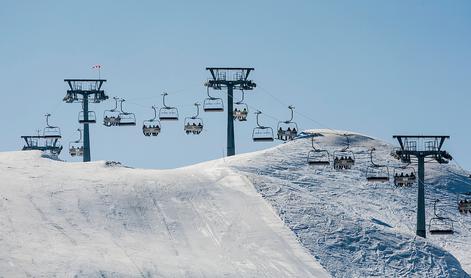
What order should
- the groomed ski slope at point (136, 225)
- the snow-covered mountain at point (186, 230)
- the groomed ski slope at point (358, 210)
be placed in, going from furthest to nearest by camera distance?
the groomed ski slope at point (358, 210) → the snow-covered mountain at point (186, 230) → the groomed ski slope at point (136, 225)

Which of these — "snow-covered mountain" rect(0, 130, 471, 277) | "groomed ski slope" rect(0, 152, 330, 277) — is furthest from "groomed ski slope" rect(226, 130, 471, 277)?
"groomed ski slope" rect(0, 152, 330, 277)

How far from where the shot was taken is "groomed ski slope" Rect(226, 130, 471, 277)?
67500mm

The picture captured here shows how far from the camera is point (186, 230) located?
6800 centimetres

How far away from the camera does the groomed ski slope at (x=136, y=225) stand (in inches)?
2301

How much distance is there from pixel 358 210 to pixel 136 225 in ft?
68.1

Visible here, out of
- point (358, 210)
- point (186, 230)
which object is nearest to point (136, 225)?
point (186, 230)

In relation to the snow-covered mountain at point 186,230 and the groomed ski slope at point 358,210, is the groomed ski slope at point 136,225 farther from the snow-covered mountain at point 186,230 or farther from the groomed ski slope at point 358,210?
the groomed ski slope at point 358,210

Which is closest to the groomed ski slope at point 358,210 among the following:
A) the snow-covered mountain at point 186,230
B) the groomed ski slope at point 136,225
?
the snow-covered mountain at point 186,230

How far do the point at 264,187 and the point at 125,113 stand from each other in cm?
1062

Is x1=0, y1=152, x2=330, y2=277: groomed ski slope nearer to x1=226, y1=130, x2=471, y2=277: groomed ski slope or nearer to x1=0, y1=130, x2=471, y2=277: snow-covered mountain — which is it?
x1=0, y1=130, x2=471, y2=277: snow-covered mountain

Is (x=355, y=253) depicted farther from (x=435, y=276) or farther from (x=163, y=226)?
(x=163, y=226)

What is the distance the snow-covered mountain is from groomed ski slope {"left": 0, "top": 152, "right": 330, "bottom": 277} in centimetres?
6

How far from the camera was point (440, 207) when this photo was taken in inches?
3543

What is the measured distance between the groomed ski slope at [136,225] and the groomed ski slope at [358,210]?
4.72 ft
